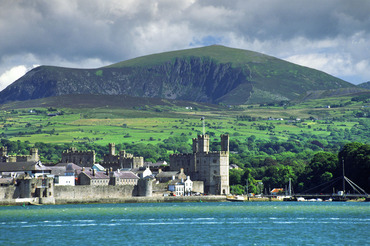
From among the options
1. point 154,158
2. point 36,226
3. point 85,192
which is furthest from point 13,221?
point 154,158

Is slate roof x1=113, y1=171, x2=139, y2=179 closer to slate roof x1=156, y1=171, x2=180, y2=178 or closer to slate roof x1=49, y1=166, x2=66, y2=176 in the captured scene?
→ slate roof x1=156, y1=171, x2=180, y2=178

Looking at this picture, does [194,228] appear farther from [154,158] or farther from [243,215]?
[154,158]

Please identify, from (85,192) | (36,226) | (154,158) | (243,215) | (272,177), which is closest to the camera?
(36,226)

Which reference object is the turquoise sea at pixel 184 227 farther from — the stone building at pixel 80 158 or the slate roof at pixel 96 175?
the stone building at pixel 80 158

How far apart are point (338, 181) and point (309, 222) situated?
4883 cm

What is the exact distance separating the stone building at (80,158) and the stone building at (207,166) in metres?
16.7

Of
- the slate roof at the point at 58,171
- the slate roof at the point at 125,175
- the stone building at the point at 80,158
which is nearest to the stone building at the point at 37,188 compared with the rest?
the slate roof at the point at 58,171

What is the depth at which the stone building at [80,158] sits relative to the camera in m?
143

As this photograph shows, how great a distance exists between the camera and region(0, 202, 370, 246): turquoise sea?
185 feet

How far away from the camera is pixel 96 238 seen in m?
58.4

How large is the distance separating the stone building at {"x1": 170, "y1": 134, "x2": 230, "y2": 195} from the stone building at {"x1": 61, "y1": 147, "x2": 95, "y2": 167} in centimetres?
1670

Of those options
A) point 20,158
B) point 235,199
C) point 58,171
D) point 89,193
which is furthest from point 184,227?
point 20,158

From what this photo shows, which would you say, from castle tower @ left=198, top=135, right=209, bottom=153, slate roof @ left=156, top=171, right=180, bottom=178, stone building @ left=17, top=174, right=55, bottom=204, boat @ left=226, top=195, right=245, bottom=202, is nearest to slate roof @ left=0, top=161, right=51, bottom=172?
stone building @ left=17, top=174, right=55, bottom=204

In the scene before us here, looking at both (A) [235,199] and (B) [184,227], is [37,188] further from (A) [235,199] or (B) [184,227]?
(B) [184,227]
